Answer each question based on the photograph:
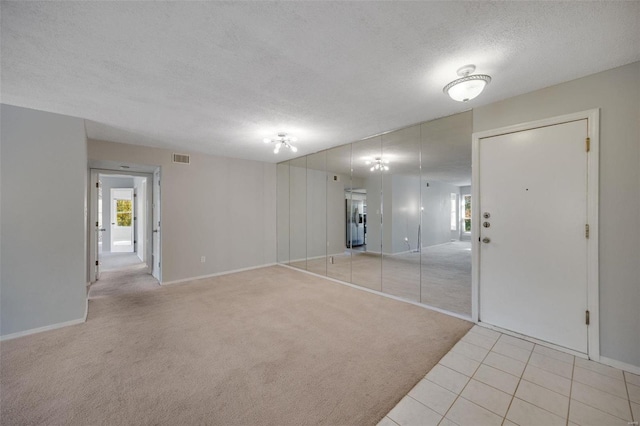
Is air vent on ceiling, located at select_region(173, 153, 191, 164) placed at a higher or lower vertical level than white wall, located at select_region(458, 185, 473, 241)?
higher

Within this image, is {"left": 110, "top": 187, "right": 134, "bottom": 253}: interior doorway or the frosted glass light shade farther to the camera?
{"left": 110, "top": 187, "right": 134, "bottom": 253}: interior doorway

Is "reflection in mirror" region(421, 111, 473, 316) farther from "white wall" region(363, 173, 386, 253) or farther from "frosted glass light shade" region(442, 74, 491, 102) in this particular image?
"frosted glass light shade" region(442, 74, 491, 102)

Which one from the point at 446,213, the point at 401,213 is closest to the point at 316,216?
the point at 401,213

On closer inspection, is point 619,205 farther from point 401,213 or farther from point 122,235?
point 122,235

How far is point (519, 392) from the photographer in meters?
1.92

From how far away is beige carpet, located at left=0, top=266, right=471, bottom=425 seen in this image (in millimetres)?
1759

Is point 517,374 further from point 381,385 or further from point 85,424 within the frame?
point 85,424

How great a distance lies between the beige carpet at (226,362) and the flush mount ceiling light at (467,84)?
257 centimetres

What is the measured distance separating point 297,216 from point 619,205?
210 inches

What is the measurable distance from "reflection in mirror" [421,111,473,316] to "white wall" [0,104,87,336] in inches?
196

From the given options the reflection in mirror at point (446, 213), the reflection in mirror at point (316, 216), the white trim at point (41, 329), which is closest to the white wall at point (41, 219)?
the white trim at point (41, 329)

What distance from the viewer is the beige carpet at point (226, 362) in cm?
176

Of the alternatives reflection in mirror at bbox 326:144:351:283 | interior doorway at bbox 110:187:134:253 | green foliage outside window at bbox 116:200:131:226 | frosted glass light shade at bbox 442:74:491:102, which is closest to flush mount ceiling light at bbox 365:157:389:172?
reflection in mirror at bbox 326:144:351:283

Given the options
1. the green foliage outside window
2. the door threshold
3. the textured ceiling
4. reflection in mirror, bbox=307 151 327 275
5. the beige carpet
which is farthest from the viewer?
the green foliage outside window
